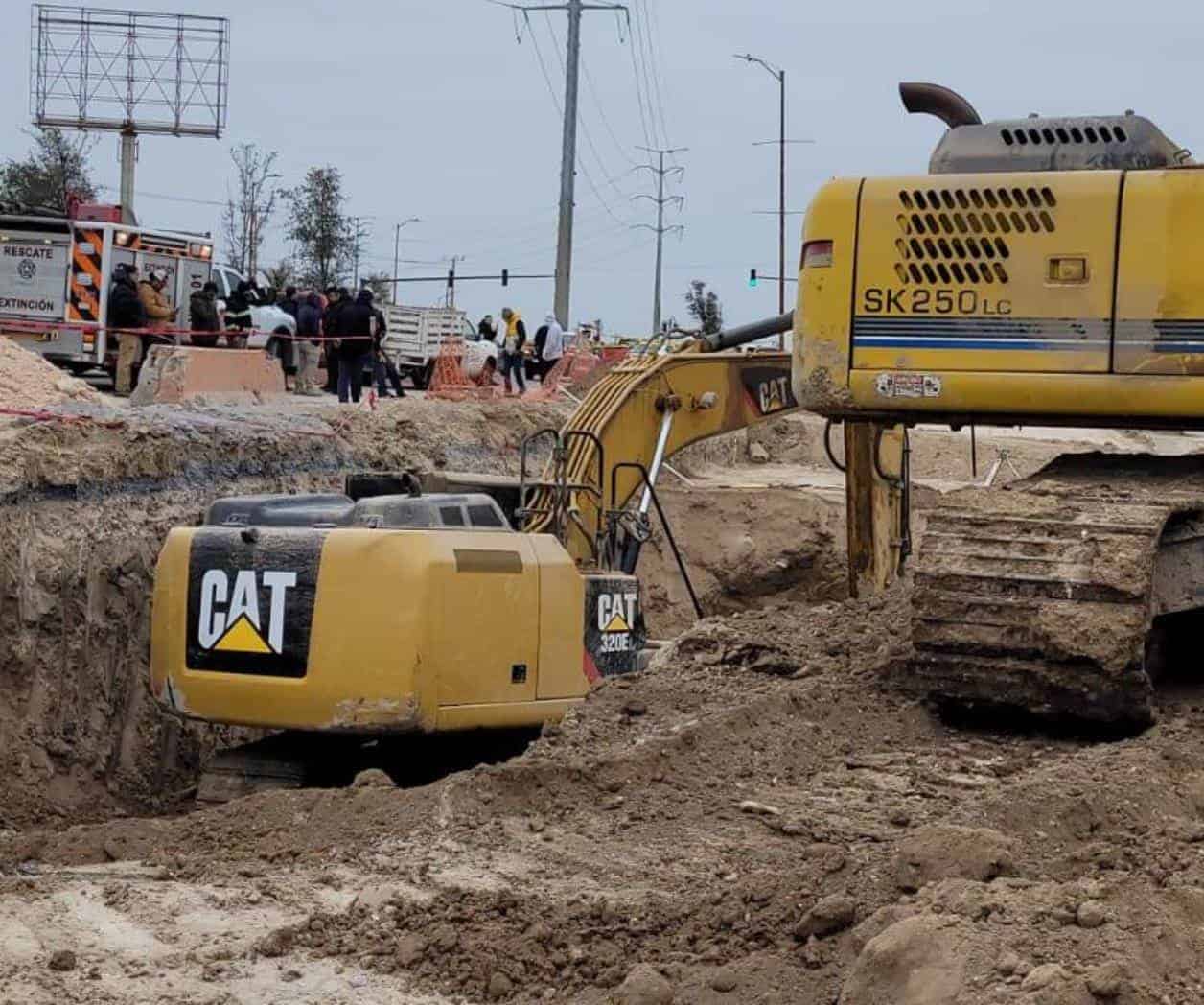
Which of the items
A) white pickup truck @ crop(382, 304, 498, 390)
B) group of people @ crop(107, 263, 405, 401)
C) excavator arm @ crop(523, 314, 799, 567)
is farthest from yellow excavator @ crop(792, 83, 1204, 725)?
white pickup truck @ crop(382, 304, 498, 390)

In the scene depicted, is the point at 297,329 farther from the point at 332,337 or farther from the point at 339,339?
the point at 339,339

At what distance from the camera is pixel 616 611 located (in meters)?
11.7

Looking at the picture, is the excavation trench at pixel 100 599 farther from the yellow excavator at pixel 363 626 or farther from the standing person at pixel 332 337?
the standing person at pixel 332 337

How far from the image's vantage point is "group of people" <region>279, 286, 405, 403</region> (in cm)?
2289

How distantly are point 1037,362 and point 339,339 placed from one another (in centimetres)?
1496

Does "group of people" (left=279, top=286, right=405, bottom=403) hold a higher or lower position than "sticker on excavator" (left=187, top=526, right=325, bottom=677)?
higher

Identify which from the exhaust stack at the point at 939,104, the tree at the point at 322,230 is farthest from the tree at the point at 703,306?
the exhaust stack at the point at 939,104

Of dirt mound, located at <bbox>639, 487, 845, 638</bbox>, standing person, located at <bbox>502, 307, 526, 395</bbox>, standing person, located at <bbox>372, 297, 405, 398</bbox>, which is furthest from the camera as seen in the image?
standing person, located at <bbox>502, 307, 526, 395</bbox>

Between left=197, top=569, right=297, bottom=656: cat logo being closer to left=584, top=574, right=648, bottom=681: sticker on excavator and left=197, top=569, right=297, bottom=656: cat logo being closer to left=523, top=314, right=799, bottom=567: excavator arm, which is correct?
left=584, top=574, right=648, bottom=681: sticker on excavator

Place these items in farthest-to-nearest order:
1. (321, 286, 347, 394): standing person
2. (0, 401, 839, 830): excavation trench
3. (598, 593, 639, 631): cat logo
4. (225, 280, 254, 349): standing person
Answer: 1. (225, 280, 254, 349): standing person
2. (321, 286, 347, 394): standing person
3. (0, 401, 839, 830): excavation trench
4. (598, 593, 639, 631): cat logo

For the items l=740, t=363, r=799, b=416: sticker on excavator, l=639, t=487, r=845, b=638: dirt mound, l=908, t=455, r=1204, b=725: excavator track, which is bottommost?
l=639, t=487, r=845, b=638: dirt mound

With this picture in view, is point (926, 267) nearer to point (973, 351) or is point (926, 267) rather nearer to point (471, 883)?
point (973, 351)

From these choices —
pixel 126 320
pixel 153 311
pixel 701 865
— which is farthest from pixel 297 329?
pixel 701 865

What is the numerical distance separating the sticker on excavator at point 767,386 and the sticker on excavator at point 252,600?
4194 millimetres
